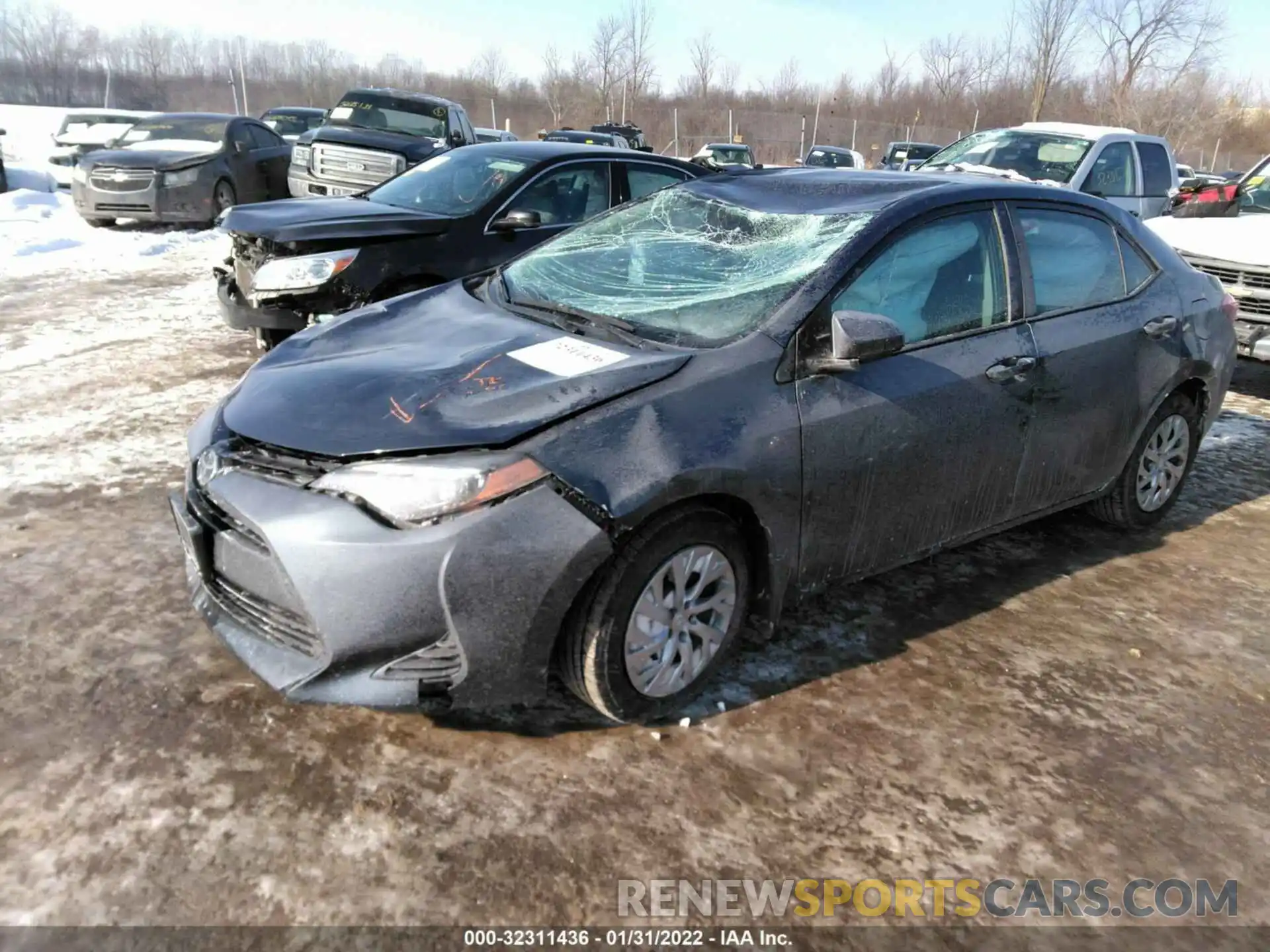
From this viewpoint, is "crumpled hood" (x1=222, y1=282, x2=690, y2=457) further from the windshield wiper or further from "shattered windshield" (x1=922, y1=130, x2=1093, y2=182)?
"shattered windshield" (x1=922, y1=130, x2=1093, y2=182)

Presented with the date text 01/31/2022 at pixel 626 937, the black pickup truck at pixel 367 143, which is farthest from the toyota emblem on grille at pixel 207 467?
the black pickup truck at pixel 367 143

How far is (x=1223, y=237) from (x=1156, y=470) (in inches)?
156

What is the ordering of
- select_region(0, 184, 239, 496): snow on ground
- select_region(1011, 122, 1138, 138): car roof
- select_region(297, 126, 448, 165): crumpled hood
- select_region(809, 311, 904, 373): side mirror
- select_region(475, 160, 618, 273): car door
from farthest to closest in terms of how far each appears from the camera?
select_region(297, 126, 448, 165): crumpled hood < select_region(1011, 122, 1138, 138): car roof < select_region(475, 160, 618, 273): car door < select_region(0, 184, 239, 496): snow on ground < select_region(809, 311, 904, 373): side mirror

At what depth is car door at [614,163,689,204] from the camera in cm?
665

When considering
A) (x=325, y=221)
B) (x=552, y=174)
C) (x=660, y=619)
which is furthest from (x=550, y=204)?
(x=660, y=619)

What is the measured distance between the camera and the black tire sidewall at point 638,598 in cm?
266

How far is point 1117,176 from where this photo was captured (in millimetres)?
9805

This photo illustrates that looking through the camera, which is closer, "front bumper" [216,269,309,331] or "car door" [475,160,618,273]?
A: "front bumper" [216,269,309,331]

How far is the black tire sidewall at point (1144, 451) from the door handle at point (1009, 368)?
1.04m

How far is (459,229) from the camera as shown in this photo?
19.7ft

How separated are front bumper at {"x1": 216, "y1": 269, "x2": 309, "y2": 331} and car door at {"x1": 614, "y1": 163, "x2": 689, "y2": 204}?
2.36 m

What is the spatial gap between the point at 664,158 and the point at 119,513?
4607mm

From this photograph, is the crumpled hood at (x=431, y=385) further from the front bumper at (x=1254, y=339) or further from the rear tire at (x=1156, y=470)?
the front bumper at (x=1254, y=339)

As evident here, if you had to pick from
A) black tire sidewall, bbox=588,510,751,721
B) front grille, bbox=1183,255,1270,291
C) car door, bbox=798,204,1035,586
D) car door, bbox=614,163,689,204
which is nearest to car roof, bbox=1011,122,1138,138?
front grille, bbox=1183,255,1270,291
